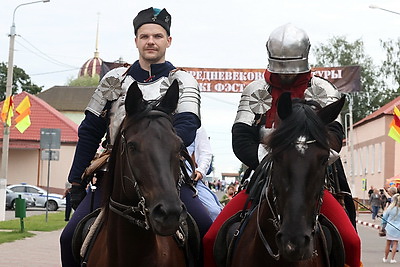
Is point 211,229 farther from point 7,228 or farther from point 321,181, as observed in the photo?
point 7,228

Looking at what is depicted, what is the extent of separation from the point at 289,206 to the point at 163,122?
1.06m

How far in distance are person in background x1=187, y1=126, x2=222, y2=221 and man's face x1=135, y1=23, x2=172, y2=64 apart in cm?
104

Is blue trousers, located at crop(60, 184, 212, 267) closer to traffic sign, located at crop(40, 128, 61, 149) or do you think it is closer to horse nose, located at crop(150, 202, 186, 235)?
horse nose, located at crop(150, 202, 186, 235)

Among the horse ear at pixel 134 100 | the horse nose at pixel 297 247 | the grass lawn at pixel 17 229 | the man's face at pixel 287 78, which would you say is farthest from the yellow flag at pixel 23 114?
the horse nose at pixel 297 247

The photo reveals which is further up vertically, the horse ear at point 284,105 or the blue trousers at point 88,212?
the horse ear at point 284,105

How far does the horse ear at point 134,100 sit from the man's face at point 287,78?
5.34ft

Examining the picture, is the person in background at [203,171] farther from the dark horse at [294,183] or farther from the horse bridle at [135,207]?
the horse bridle at [135,207]

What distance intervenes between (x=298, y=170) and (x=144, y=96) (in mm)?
2172

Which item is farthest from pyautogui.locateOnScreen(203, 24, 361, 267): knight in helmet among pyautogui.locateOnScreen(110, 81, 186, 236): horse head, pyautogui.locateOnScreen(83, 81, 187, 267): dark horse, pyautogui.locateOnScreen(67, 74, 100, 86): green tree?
pyautogui.locateOnScreen(67, 74, 100, 86): green tree

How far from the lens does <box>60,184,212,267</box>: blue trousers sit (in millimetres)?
7438

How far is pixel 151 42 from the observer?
→ 7.57 m

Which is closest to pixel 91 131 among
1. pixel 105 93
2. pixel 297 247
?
pixel 105 93

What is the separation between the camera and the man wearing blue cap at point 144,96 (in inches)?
291

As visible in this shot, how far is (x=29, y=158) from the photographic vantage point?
59.8m
